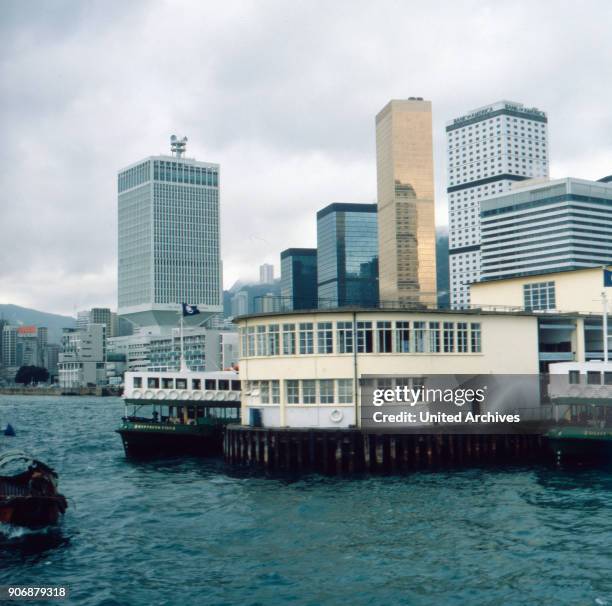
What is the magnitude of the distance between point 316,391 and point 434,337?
9.37 metres

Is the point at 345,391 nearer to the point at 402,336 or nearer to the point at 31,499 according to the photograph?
the point at 402,336

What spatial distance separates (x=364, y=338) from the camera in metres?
54.8

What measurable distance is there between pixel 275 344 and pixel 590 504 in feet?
78.7

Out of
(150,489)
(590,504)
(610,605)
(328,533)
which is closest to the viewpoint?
(610,605)

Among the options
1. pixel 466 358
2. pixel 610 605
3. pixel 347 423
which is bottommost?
pixel 610 605

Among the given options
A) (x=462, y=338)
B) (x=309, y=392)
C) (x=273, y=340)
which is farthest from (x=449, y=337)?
(x=273, y=340)

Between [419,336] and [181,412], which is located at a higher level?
[419,336]

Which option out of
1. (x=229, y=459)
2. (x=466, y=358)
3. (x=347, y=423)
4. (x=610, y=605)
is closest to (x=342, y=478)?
(x=347, y=423)

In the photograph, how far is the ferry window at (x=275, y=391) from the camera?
183 ft

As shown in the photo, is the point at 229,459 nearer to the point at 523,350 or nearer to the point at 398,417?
the point at 398,417

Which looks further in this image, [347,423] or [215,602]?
[347,423]

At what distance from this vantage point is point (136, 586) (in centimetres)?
2953

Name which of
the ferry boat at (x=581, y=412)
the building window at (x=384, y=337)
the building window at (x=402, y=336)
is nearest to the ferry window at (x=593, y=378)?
the ferry boat at (x=581, y=412)

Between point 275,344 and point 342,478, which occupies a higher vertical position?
point 275,344
